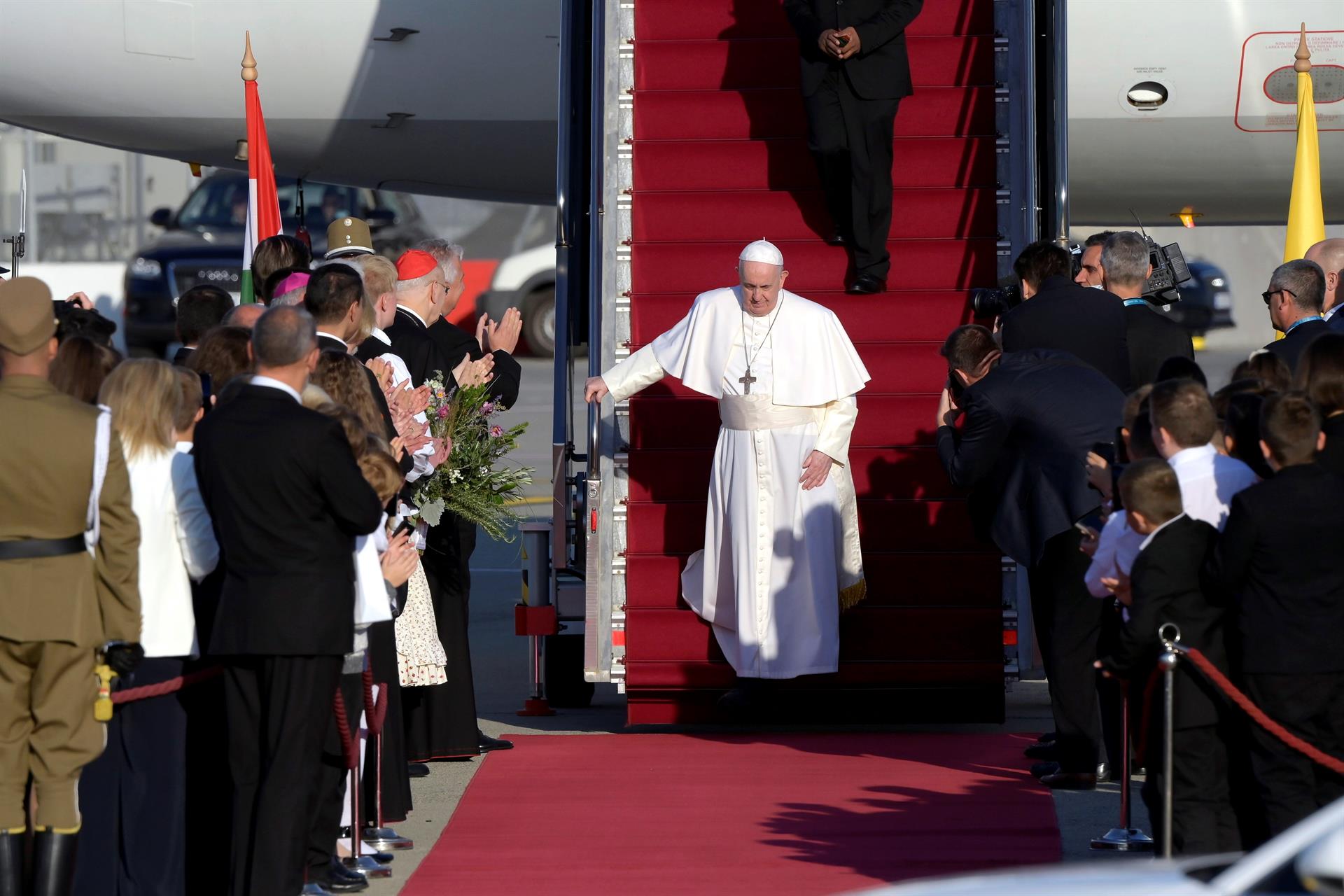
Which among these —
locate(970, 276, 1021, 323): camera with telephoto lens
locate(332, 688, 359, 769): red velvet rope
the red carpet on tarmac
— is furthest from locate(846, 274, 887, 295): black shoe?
locate(332, 688, 359, 769): red velvet rope

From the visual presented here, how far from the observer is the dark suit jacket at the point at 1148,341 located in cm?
722

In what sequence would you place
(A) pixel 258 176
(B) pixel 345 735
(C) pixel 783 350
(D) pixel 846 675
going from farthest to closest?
1. (A) pixel 258 176
2. (D) pixel 846 675
3. (C) pixel 783 350
4. (B) pixel 345 735

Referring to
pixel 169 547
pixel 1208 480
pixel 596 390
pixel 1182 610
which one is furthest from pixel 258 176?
pixel 1182 610

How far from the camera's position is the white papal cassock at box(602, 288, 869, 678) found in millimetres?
7223

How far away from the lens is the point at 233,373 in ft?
17.4

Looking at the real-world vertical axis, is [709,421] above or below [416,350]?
below

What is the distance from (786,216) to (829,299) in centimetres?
52

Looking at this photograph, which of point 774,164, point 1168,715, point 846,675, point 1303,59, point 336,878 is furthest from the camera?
point 1303,59

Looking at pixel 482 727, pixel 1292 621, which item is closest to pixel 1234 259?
pixel 482 727

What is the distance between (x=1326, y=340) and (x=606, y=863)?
8.14 ft

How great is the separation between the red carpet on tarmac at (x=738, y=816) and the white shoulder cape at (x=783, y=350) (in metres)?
1.34

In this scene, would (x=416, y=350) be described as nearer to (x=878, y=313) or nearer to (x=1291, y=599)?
(x=878, y=313)

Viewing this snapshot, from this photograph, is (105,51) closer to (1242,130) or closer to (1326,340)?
(1242,130)

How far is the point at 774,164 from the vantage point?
28.6ft
